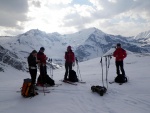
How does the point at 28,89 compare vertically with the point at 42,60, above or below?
below

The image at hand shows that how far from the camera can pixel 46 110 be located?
10875 mm

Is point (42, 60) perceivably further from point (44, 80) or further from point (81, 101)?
point (81, 101)

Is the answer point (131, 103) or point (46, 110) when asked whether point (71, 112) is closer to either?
point (46, 110)

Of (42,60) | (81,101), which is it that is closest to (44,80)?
(42,60)

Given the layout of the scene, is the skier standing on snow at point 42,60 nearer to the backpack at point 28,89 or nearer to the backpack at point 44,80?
the backpack at point 44,80

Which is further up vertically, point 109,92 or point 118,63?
point 118,63

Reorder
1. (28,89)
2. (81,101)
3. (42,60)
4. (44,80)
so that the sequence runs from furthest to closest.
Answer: (42,60), (44,80), (28,89), (81,101)

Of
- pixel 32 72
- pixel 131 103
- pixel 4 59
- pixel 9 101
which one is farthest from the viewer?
pixel 4 59

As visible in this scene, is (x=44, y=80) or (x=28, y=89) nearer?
(x=28, y=89)

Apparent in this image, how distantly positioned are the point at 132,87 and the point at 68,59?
5830mm

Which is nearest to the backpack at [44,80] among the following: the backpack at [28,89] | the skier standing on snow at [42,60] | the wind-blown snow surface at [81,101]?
the skier standing on snow at [42,60]

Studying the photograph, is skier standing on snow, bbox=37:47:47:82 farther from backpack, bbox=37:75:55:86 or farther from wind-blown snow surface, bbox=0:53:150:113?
wind-blown snow surface, bbox=0:53:150:113

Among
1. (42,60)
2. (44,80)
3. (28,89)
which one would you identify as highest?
(42,60)

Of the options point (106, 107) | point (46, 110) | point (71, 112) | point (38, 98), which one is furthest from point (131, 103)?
point (38, 98)
